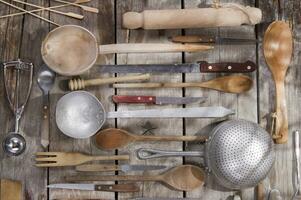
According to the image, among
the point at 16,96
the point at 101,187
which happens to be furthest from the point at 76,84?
the point at 101,187

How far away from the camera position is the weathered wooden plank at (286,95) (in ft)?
5.37

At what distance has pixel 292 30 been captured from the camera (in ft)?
5.44

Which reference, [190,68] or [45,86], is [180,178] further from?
[45,86]

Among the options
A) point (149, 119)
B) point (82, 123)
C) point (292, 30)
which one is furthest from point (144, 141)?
point (292, 30)

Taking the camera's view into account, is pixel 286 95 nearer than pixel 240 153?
No

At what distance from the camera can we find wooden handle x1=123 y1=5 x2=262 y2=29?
1.59 metres

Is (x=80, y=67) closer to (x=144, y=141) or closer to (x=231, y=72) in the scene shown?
(x=144, y=141)

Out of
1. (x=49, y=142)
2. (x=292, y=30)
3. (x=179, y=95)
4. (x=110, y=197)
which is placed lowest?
(x=110, y=197)

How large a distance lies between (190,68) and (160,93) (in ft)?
0.34

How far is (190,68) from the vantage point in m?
1.63

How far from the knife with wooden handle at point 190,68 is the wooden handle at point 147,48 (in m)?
0.04

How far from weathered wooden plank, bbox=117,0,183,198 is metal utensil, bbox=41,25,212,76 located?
4 centimetres

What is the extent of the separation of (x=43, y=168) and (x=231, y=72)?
555mm

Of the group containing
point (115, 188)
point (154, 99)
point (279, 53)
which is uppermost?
point (279, 53)
